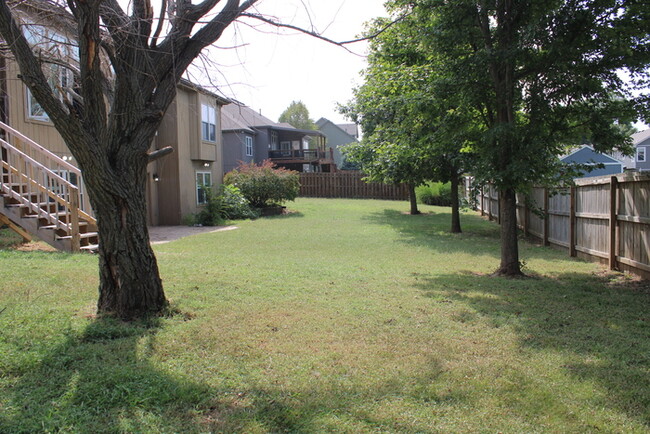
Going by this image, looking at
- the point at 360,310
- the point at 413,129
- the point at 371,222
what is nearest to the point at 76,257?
the point at 360,310

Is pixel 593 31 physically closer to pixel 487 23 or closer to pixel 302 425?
pixel 487 23

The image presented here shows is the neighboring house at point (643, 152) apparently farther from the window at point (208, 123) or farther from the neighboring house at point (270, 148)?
the window at point (208, 123)

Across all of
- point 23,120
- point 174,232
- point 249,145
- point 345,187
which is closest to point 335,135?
point 249,145

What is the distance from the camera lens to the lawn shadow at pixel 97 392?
2807 mm

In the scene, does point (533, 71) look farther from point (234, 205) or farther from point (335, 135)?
point (335, 135)

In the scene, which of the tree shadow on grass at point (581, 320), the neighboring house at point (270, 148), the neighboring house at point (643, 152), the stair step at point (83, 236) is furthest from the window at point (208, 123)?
the neighboring house at point (643, 152)

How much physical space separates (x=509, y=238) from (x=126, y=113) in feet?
21.5

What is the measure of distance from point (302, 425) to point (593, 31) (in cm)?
707

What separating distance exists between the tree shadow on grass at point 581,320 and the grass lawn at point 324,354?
2 centimetres

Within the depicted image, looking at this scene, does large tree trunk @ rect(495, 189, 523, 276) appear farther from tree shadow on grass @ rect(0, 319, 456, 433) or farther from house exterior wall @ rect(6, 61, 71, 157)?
house exterior wall @ rect(6, 61, 71, 157)

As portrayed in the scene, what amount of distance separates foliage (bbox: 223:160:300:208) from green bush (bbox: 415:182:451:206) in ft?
33.5

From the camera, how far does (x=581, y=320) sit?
5.27 meters

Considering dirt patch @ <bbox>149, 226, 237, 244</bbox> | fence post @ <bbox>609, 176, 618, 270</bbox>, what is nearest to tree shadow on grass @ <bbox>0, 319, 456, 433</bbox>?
fence post @ <bbox>609, 176, 618, 270</bbox>

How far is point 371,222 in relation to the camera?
18.9m
